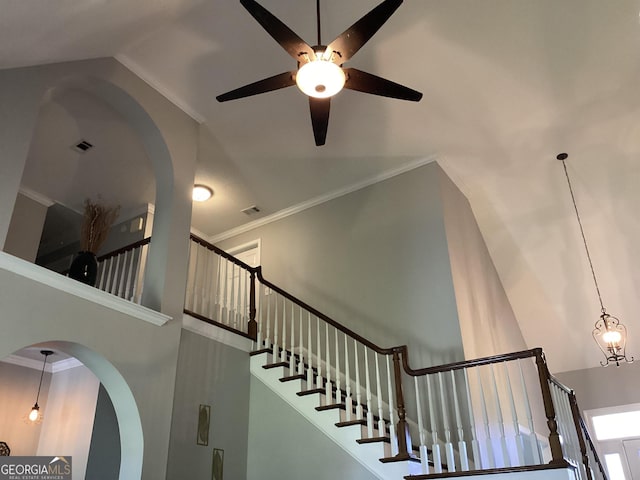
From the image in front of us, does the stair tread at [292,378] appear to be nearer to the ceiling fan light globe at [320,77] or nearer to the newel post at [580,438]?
the newel post at [580,438]

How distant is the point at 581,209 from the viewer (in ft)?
24.2

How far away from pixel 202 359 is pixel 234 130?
267 cm

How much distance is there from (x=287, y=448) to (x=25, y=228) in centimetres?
449

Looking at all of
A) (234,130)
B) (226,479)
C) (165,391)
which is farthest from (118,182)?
(226,479)

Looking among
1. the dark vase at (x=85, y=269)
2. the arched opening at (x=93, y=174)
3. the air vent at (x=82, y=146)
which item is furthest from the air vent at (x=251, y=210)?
the dark vase at (x=85, y=269)

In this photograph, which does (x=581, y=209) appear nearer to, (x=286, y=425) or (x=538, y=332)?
(x=538, y=332)

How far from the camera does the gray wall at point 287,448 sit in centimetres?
511

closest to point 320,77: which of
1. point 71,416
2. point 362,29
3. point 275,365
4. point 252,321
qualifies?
point 362,29

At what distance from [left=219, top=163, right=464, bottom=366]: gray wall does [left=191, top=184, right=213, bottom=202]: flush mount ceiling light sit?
120 centimetres

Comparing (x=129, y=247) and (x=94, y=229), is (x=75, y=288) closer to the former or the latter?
(x=94, y=229)

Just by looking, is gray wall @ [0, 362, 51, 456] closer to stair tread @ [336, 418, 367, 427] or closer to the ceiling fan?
stair tread @ [336, 418, 367, 427]

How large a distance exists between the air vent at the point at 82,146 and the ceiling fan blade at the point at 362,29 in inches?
161

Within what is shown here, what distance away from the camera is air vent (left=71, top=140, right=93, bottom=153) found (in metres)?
6.41

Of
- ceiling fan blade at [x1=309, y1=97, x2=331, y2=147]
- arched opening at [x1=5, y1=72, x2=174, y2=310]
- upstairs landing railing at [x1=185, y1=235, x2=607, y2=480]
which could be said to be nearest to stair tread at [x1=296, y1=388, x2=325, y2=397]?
upstairs landing railing at [x1=185, y1=235, x2=607, y2=480]
